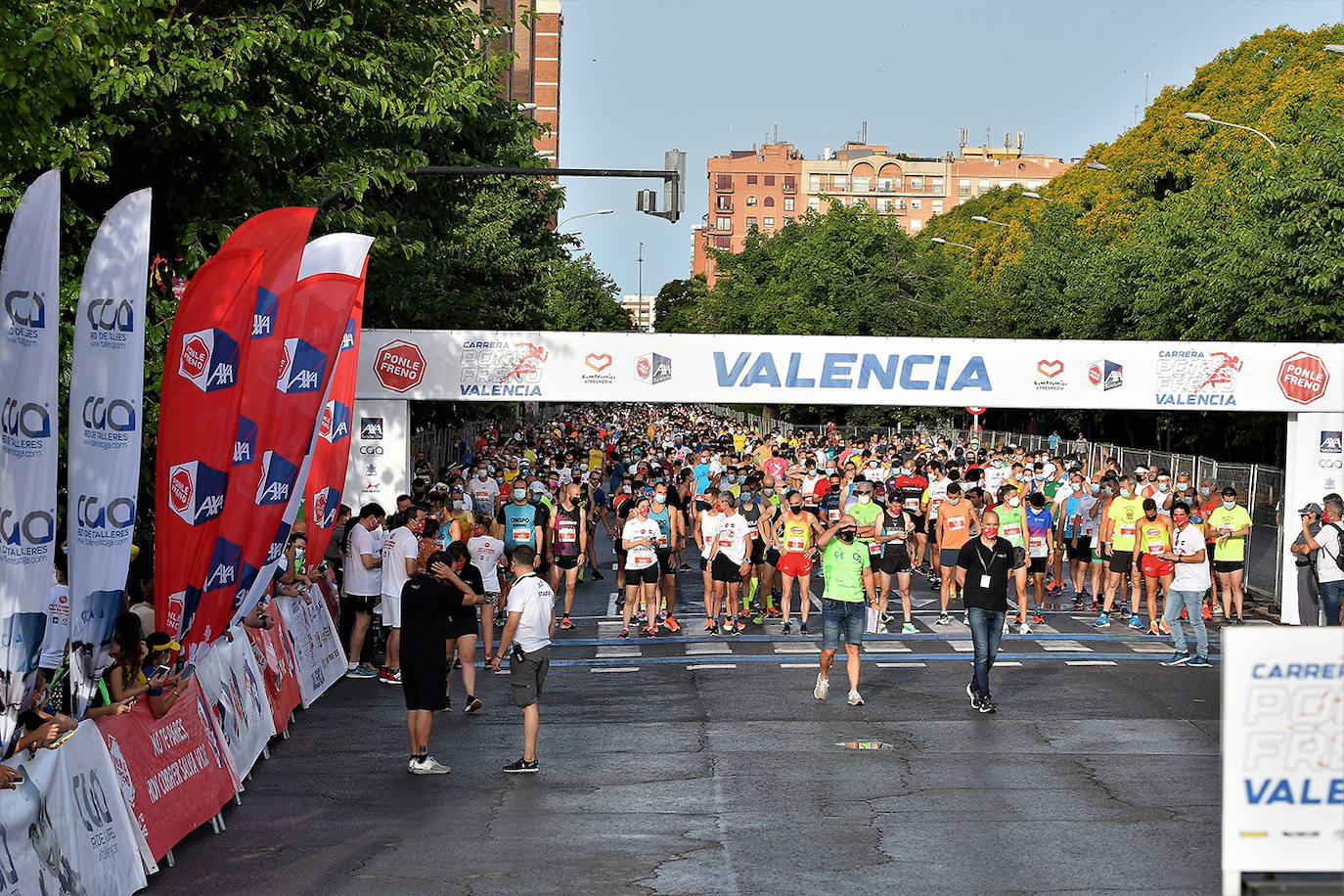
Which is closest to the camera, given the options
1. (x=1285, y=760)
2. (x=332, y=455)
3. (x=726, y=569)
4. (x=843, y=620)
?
(x=1285, y=760)

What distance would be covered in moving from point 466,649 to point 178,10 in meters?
7.55

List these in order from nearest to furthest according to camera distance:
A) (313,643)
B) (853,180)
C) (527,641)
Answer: (527,641) → (313,643) → (853,180)

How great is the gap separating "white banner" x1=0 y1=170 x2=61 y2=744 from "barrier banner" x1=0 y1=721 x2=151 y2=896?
544 millimetres

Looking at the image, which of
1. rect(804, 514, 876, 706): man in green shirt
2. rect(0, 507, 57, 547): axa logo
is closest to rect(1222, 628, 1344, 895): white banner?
rect(0, 507, 57, 547): axa logo

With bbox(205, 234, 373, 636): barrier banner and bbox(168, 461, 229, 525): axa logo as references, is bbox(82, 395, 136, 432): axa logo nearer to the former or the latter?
bbox(168, 461, 229, 525): axa logo

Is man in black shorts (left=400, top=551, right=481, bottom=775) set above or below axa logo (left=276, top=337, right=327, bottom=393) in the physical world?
below

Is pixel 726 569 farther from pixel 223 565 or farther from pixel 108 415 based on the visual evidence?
pixel 108 415

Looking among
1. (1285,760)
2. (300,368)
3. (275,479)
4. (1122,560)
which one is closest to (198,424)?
(275,479)

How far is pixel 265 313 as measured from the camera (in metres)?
12.2

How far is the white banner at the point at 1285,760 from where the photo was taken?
5273 mm

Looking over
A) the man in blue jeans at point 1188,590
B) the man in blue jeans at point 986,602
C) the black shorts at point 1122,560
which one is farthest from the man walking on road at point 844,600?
the black shorts at point 1122,560

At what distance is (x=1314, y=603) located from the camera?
707 inches

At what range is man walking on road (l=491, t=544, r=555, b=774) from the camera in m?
11.6

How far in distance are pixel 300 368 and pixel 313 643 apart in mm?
3428
